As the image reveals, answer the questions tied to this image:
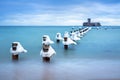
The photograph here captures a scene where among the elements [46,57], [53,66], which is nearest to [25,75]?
[53,66]

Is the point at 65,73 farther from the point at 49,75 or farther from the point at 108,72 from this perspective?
the point at 108,72

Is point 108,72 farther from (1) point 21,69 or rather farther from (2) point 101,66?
(1) point 21,69

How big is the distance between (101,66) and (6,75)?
3.21 m

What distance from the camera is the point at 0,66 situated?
8.96m

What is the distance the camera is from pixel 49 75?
758 centimetres

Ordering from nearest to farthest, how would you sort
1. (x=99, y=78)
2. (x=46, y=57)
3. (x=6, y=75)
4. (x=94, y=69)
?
1. (x=99, y=78)
2. (x=6, y=75)
3. (x=94, y=69)
4. (x=46, y=57)

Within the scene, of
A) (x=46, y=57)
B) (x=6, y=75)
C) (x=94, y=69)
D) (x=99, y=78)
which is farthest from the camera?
(x=46, y=57)

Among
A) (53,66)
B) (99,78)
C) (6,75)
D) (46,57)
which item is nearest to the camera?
(99,78)

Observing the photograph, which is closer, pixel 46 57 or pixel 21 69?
pixel 21 69

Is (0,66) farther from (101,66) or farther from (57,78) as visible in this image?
(101,66)

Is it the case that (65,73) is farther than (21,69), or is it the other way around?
(21,69)

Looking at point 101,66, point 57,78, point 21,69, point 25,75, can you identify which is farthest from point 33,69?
point 101,66

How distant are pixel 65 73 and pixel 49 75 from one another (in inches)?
18.8

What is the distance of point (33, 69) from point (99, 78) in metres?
2.34
